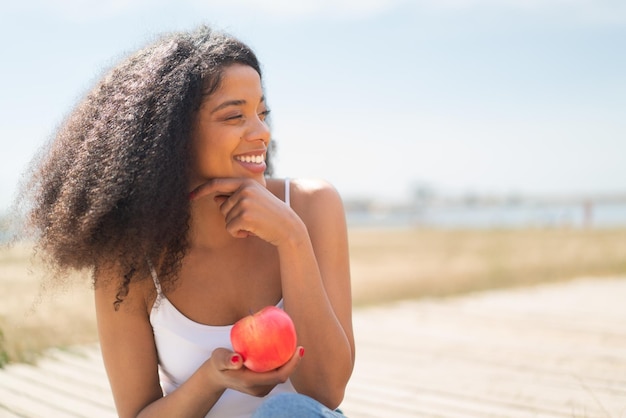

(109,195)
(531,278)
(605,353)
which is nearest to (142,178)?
(109,195)

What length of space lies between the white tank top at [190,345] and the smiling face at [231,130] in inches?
17.1

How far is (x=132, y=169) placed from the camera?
94.5 inches

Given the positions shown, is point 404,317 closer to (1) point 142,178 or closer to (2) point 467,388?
(2) point 467,388

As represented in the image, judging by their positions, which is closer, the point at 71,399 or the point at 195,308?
the point at 195,308

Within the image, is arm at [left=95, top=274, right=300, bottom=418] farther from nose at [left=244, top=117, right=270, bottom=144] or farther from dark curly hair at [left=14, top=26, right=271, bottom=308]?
nose at [left=244, top=117, right=270, bottom=144]

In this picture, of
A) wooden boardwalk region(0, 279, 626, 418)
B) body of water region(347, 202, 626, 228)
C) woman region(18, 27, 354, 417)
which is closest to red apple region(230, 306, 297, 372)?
woman region(18, 27, 354, 417)

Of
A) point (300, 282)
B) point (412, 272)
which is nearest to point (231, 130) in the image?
point (300, 282)

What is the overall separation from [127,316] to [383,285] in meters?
6.67

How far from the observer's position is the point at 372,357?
16.7 ft

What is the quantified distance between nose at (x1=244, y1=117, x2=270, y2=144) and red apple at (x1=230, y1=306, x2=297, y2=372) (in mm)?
611

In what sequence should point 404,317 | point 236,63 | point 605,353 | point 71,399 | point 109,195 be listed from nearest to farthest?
point 109,195, point 236,63, point 71,399, point 605,353, point 404,317

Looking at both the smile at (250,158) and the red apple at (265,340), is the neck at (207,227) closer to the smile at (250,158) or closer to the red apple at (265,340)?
the smile at (250,158)

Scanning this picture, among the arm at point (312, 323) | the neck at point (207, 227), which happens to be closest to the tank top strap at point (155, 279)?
the neck at point (207, 227)

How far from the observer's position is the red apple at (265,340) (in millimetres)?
2094
